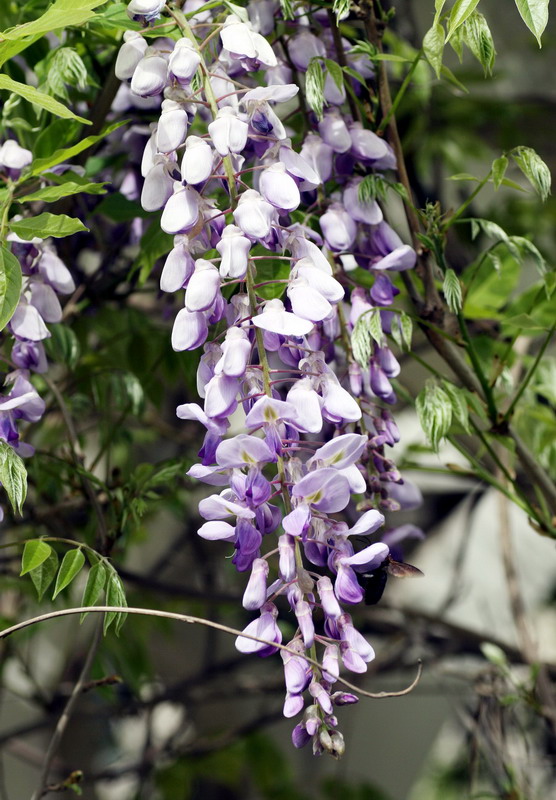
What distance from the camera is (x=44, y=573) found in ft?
2.44

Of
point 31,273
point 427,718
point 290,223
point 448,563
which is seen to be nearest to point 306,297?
point 290,223

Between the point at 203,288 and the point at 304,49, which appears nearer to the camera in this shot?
the point at 203,288

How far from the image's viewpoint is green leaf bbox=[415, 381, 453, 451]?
0.76 metres

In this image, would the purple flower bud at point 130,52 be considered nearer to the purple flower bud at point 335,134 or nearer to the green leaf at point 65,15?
the green leaf at point 65,15

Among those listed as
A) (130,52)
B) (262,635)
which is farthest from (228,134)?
(262,635)

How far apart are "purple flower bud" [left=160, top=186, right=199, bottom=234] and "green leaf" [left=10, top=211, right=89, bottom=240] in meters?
0.08

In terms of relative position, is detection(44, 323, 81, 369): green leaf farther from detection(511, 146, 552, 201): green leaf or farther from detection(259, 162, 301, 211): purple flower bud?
detection(511, 146, 552, 201): green leaf

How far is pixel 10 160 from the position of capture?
31.8 inches

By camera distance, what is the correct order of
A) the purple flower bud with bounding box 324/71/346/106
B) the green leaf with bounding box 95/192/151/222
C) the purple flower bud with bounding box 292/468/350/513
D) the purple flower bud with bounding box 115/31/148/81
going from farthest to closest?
1. the green leaf with bounding box 95/192/151/222
2. the purple flower bud with bounding box 324/71/346/106
3. the purple flower bud with bounding box 115/31/148/81
4. the purple flower bud with bounding box 292/468/350/513

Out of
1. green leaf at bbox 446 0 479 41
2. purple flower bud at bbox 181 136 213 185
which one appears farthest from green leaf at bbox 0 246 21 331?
green leaf at bbox 446 0 479 41

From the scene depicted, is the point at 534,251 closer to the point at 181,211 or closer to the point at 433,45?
the point at 433,45

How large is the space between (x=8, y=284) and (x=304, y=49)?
348mm

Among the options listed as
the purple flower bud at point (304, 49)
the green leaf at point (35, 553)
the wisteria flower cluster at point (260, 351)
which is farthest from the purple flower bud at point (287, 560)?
the purple flower bud at point (304, 49)

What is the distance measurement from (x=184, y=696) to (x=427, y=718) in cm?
107
